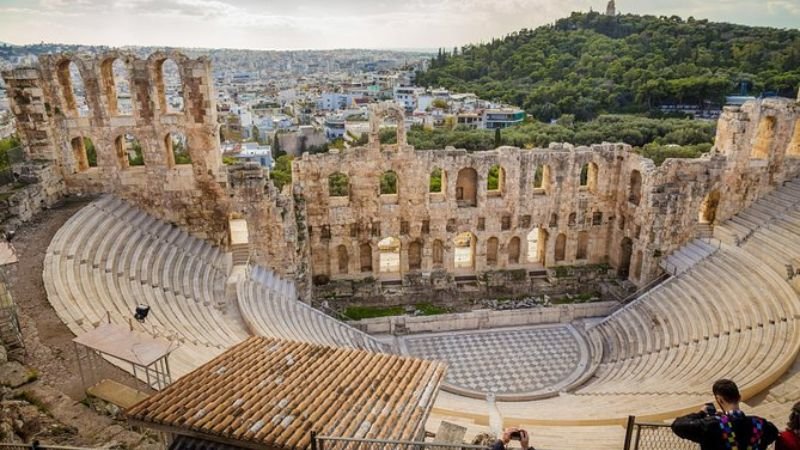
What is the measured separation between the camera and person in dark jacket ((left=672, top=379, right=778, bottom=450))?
6.05 metres

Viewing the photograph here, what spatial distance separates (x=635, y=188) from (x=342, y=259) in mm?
15238

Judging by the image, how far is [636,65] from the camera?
64938 millimetres

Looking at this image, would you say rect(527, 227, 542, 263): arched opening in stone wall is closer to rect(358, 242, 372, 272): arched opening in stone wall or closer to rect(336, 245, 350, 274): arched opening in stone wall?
rect(358, 242, 372, 272): arched opening in stone wall

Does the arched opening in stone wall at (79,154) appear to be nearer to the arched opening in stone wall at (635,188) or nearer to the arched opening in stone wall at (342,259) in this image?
the arched opening in stone wall at (342,259)

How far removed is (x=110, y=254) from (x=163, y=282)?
188cm

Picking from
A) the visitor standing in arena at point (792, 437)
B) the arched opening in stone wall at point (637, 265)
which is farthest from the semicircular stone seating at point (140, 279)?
the arched opening in stone wall at point (637, 265)

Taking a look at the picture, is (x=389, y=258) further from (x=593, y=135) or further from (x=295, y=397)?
(x=593, y=135)

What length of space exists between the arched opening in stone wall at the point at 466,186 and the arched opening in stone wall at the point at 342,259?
6.33 meters

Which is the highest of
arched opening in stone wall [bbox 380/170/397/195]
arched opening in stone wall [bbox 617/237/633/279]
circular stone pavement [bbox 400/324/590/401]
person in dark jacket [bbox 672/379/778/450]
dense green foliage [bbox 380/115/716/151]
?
person in dark jacket [bbox 672/379/778/450]

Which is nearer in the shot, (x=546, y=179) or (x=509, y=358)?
(x=509, y=358)

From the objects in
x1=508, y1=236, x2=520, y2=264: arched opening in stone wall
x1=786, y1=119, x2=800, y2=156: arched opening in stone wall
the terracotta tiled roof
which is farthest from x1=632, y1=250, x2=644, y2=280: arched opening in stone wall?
the terracotta tiled roof

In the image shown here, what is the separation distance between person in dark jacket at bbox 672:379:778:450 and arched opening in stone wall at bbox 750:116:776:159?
24.1 meters

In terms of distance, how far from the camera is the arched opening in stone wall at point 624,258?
2691 centimetres

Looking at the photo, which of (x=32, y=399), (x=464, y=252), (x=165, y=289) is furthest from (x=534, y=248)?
(x=32, y=399)
